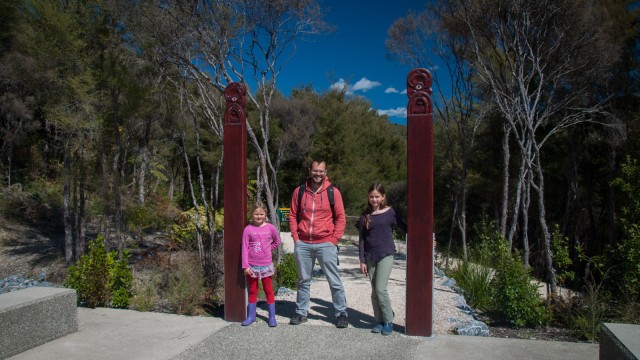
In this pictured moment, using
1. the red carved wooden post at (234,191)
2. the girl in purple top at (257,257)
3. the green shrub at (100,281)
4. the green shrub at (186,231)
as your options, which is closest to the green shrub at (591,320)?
the girl in purple top at (257,257)

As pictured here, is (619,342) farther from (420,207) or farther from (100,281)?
(100,281)

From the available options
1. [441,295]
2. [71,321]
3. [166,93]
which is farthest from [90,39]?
[441,295]

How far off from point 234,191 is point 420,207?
1869 mm

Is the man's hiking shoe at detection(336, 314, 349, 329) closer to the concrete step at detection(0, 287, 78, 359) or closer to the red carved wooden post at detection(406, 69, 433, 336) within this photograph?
the red carved wooden post at detection(406, 69, 433, 336)

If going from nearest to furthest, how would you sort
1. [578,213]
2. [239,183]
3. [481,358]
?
[481,358] → [239,183] → [578,213]

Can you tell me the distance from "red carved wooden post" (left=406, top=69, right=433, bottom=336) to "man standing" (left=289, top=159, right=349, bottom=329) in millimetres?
664

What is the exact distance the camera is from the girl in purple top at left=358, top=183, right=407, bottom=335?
4172 millimetres

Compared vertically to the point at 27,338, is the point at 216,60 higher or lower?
higher

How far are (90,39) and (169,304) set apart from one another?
5.58m

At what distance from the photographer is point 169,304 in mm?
5734

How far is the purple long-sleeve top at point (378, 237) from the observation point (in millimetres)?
4176

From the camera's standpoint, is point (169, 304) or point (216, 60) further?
point (216, 60)

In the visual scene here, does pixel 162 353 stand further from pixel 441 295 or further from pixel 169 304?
pixel 441 295

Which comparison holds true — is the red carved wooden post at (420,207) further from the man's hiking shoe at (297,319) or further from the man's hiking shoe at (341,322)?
the man's hiking shoe at (297,319)
